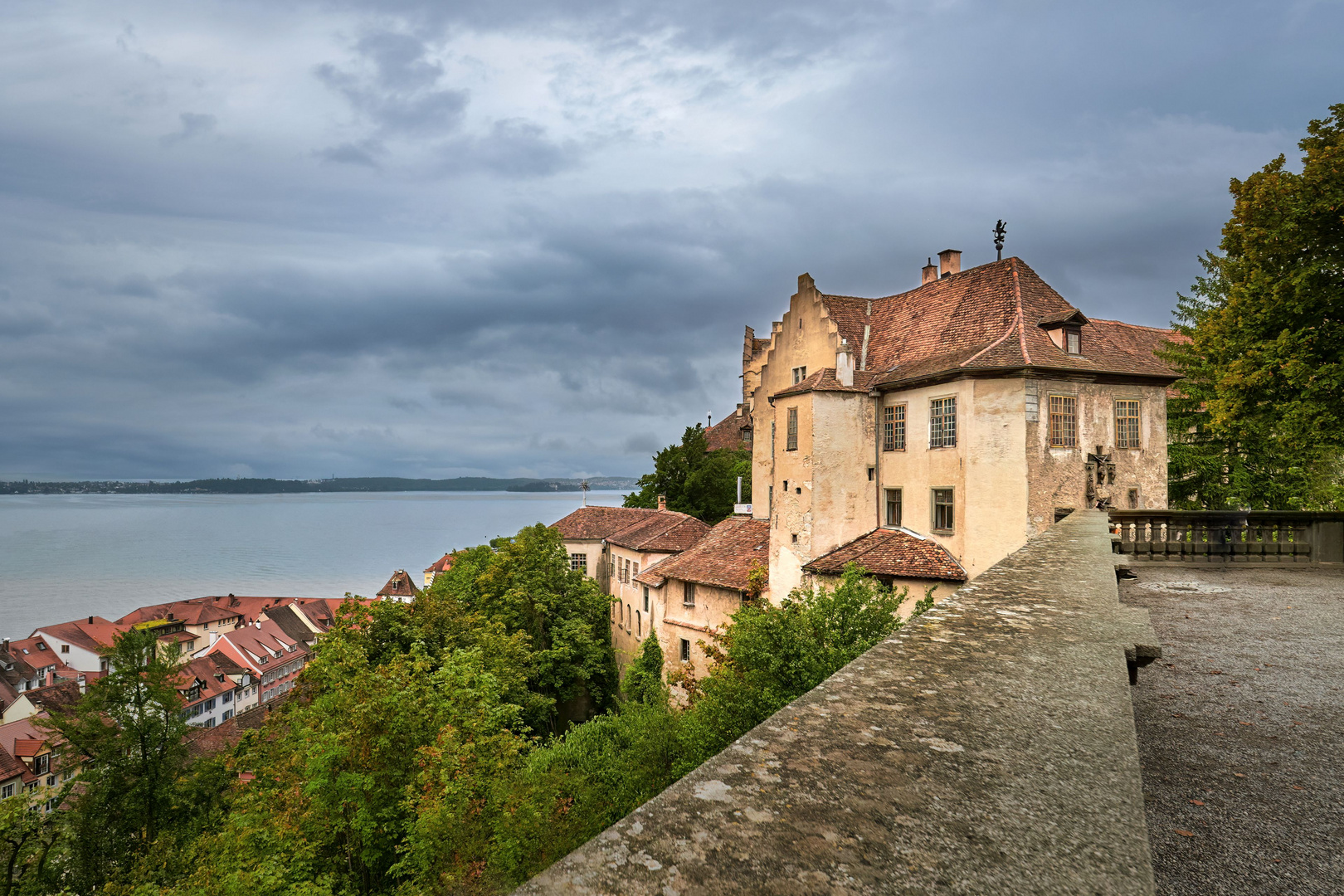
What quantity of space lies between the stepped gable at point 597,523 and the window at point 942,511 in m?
26.8

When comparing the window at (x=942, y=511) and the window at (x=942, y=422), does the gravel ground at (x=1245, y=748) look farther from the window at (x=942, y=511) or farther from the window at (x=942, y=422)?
the window at (x=942, y=422)

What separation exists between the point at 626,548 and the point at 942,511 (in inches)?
914

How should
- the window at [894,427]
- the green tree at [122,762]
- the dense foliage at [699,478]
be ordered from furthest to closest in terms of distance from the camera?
the dense foliage at [699,478], the window at [894,427], the green tree at [122,762]

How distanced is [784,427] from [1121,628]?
25.0 metres

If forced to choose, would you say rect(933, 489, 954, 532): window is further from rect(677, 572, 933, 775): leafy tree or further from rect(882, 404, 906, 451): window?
rect(677, 572, 933, 775): leafy tree

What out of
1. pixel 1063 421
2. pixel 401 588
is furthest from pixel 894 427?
pixel 401 588

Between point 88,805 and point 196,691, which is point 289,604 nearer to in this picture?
point 196,691

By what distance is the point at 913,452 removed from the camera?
1072 inches

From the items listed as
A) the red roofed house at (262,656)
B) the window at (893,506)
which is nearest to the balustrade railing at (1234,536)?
the window at (893,506)

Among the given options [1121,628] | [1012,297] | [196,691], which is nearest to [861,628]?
[1012,297]

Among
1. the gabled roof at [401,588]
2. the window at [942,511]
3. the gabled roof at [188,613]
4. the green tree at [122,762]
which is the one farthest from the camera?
the gabled roof at [401,588]

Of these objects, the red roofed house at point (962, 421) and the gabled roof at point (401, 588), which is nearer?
the red roofed house at point (962, 421)

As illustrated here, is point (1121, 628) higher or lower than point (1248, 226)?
lower

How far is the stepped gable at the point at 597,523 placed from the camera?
51.9 meters
